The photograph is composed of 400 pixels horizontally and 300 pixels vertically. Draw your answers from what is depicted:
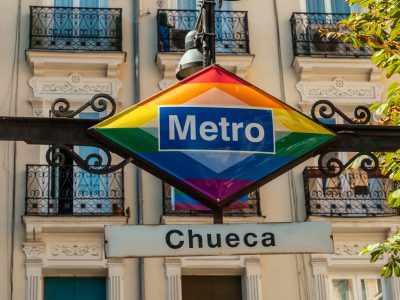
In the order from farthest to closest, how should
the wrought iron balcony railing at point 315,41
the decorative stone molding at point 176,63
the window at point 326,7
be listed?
the window at point 326,7, the wrought iron balcony railing at point 315,41, the decorative stone molding at point 176,63

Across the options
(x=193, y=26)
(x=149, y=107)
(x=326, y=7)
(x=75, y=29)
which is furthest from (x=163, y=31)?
(x=149, y=107)

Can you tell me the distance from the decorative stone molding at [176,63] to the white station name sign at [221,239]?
13.0 metres

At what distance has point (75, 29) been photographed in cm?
1850

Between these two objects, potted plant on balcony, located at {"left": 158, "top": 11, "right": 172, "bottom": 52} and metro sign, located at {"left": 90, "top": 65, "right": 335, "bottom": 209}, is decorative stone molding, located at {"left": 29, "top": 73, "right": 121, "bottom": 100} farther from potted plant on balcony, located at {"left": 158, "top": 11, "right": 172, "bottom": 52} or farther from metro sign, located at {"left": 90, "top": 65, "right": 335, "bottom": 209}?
metro sign, located at {"left": 90, "top": 65, "right": 335, "bottom": 209}

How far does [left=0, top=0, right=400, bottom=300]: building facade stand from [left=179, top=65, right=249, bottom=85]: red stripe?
1078 centimetres

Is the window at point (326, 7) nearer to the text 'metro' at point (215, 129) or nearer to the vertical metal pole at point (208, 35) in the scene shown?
the vertical metal pole at point (208, 35)

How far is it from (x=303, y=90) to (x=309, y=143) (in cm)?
1325

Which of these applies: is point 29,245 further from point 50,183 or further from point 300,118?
point 300,118

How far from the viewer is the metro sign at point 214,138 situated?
532 centimetres

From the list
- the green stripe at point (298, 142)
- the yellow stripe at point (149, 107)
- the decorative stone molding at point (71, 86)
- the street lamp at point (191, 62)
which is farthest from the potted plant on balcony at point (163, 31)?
the green stripe at point (298, 142)

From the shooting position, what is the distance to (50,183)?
674 inches

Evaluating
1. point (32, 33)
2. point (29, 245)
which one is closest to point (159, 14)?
point (32, 33)

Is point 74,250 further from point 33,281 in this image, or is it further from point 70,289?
point 33,281

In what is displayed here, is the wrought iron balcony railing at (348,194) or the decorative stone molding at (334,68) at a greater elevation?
the decorative stone molding at (334,68)
